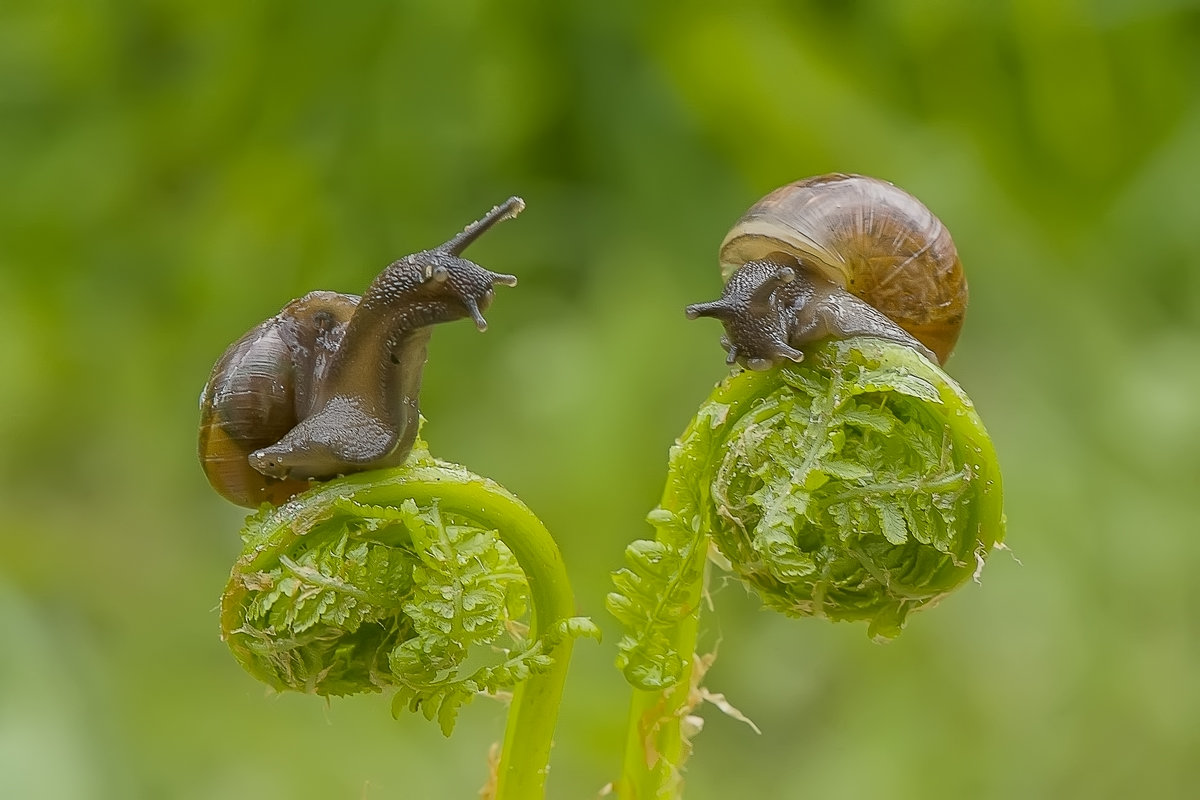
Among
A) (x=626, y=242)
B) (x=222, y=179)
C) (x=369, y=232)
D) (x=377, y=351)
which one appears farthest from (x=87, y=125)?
(x=377, y=351)

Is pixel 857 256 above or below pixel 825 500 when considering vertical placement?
above

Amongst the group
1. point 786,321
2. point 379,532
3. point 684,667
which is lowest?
point 684,667

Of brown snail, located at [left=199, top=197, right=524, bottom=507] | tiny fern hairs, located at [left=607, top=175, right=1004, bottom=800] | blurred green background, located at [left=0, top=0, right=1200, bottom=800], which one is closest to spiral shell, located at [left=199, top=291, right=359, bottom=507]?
brown snail, located at [left=199, top=197, right=524, bottom=507]

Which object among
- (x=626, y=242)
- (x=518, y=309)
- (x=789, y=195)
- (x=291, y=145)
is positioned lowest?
(x=518, y=309)

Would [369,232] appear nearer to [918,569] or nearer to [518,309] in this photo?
[518,309]

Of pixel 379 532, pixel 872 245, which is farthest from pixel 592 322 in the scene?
pixel 379 532

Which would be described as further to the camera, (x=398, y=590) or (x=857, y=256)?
(x=857, y=256)

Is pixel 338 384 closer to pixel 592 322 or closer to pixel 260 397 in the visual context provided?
pixel 260 397
